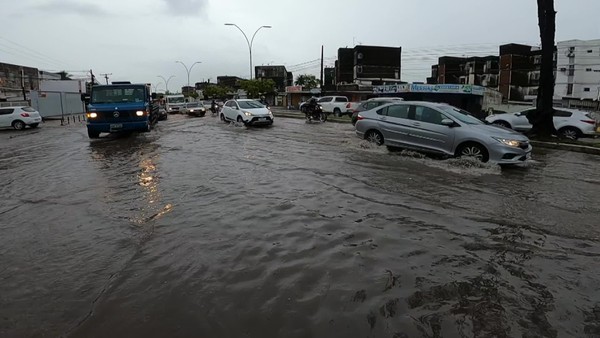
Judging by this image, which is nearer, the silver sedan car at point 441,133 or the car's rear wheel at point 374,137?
the silver sedan car at point 441,133

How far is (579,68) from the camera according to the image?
5994 cm

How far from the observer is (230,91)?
108 metres

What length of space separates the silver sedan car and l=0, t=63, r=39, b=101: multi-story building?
46.4 m

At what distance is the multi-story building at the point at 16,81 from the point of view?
156 feet

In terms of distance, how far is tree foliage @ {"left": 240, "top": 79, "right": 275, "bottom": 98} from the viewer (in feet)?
206

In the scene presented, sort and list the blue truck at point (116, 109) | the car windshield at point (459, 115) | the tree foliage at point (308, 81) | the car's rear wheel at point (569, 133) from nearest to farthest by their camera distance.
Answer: the car windshield at point (459, 115) → the blue truck at point (116, 109) → the car's rear wheel at point (569, 133) → the tree foliage at point (308, 81)

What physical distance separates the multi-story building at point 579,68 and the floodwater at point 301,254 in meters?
62.0

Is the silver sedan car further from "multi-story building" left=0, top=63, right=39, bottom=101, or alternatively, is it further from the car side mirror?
"multi-story building" left=0, top=63, right=39, bottom=101

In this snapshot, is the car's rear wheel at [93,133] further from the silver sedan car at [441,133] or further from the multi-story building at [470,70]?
the multi-story building at [470,70]

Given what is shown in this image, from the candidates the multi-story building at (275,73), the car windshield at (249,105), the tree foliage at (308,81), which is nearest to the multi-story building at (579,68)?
the tree foliage at (308,81)

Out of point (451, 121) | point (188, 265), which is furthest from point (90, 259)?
point (451, 121)

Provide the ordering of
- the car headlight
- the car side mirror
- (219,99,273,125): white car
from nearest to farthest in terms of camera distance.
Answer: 1. the car headlight
2. the car side mirror
3. (219,99,273,125): white car

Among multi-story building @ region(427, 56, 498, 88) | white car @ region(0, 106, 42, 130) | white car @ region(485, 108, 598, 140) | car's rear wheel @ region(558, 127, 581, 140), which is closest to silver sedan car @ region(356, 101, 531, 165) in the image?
white car @ region(485, 108, 598, 140)

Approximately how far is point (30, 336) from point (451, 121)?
9510 millimetres
